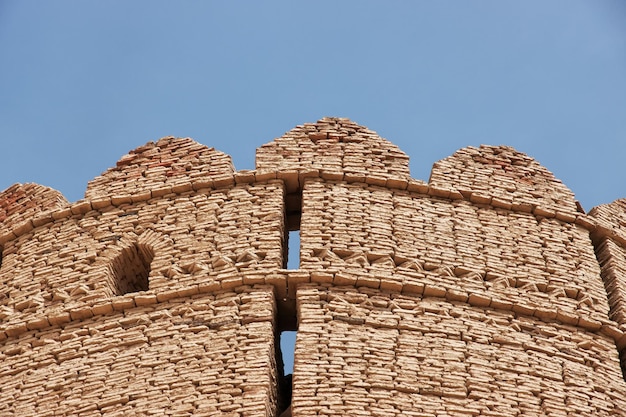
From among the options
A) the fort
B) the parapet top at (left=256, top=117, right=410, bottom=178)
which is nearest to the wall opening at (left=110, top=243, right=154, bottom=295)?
the fort

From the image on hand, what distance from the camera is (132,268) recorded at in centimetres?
1680

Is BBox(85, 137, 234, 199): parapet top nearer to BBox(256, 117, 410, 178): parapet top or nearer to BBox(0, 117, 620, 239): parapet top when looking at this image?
BBox(0, 117, 620, 239): parapet top

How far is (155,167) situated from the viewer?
57.8 ft

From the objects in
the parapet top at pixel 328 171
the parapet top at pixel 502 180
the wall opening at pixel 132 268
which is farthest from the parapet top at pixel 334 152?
the wall opening at pixel 132 268

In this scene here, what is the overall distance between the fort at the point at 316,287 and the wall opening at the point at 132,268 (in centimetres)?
2

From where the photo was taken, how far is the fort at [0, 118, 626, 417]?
14.8m

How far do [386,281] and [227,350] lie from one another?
1.64 meters

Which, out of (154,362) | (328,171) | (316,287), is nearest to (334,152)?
(328,171)

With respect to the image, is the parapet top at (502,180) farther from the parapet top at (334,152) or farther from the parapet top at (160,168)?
the parapet top at (160,168)

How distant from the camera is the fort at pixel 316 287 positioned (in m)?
14.8

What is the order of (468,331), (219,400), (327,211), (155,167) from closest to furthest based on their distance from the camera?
(219,400)
(468,331)
(327,211)
(155,167)

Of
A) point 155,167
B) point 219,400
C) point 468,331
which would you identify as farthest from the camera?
point 155,167

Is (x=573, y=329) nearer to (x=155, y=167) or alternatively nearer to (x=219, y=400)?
(x=219, y=400)

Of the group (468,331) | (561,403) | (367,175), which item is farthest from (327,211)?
(561,403)
